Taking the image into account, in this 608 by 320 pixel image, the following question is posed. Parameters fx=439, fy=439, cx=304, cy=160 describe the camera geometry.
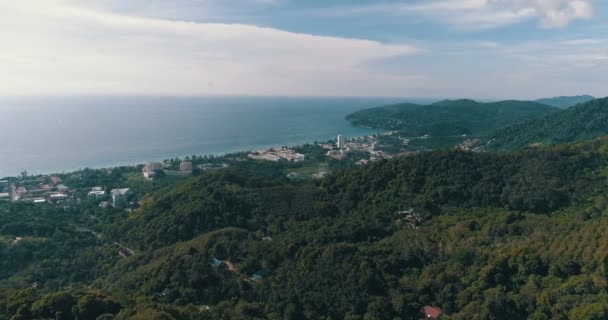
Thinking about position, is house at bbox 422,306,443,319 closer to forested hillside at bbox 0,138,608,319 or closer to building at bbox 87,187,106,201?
forested hillside at bbox 0,138,608,319

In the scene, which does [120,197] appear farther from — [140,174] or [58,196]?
[140,174]

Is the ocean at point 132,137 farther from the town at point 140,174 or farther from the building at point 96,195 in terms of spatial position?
the building at point 96,195

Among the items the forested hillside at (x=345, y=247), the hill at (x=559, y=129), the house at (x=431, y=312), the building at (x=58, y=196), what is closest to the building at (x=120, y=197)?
the forested hillside at (x=345, y=247)

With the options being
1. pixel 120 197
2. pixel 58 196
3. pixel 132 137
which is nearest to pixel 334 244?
pixel 120 197

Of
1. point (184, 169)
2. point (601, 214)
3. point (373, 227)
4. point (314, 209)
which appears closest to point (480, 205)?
point (601, 214)

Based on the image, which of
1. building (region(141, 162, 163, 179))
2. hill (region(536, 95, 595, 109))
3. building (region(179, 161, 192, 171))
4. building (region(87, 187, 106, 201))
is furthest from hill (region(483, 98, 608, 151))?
hill (region(536, 95, 595, 109))

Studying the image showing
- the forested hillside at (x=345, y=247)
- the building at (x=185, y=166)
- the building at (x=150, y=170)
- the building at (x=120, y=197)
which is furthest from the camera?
the building at (x=185, y=166)
